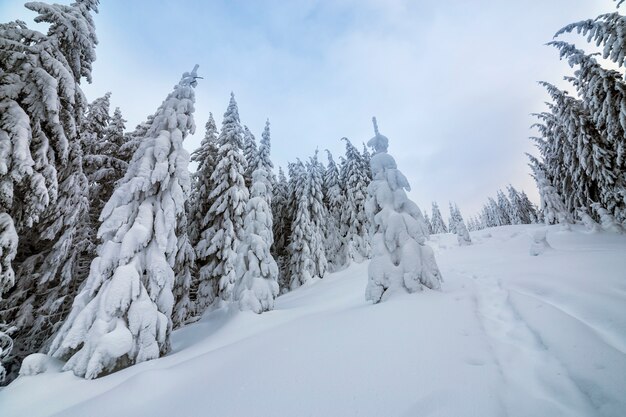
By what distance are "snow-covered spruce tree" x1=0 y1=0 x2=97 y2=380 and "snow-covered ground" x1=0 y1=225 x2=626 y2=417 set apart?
4407 millimetres

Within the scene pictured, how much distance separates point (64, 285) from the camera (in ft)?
31.4

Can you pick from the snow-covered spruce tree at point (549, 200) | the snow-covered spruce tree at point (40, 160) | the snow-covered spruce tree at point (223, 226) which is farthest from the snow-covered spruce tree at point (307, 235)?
the snow-covered spruce tree at point (549, 200)

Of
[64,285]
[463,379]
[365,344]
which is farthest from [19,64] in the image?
[463,379]

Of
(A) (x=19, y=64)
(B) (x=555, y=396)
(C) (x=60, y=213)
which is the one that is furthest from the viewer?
(C) (x=60, y=213)

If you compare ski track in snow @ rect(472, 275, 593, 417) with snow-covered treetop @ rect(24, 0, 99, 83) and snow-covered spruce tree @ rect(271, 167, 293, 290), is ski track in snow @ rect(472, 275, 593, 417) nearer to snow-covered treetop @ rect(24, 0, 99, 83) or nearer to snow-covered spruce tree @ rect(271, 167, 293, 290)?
snow-covered treetop @ rect(24, 0, 99, 83)

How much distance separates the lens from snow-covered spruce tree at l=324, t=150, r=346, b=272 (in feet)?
97.1

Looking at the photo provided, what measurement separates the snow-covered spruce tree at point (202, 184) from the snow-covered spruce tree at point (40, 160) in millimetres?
7511

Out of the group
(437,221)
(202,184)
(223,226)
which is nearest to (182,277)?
(223,226)

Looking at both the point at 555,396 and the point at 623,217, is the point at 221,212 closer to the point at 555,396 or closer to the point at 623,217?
the point at 555,396

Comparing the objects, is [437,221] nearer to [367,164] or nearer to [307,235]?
[367,164]

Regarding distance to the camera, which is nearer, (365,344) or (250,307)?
(365,344)

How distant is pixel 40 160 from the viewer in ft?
23.2

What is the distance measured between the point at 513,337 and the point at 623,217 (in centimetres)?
1939

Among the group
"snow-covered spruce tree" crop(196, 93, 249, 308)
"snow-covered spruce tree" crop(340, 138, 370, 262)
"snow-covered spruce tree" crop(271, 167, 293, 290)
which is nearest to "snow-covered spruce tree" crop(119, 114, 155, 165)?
"snow-covered spruce tree" crop(196, 93, 249, 308)
